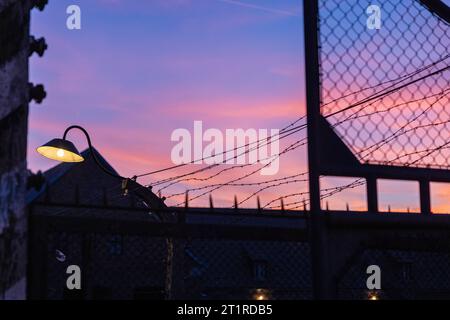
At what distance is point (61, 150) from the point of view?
10.4 m

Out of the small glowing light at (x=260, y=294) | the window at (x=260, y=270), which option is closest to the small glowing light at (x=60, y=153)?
the small glowing light at (x=260, y=294)

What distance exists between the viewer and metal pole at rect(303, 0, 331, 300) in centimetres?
366

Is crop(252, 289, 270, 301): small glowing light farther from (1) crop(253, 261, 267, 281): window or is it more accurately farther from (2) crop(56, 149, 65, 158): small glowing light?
(2) crop(56, 149, 65, 158): small glowing light

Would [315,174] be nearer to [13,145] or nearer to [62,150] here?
[13,145]

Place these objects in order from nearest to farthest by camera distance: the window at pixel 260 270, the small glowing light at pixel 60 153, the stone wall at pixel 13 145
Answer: the stone wall at pixel 13 145 → the small glowing light at pixel 60 153 → the window at pixel 260 270

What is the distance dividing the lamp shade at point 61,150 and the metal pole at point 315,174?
282 inches

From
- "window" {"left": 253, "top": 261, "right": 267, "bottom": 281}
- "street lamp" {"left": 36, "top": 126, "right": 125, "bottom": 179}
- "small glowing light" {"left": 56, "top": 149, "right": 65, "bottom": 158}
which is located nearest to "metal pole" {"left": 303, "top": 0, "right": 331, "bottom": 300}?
"street lamp" {"left": 36, "top": 126, "right": 125, "bottom": 179}

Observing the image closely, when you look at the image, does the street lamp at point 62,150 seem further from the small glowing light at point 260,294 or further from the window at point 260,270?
the window at point 260,270

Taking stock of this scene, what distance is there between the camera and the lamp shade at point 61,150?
10.3 metres

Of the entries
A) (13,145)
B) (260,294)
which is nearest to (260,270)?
(260,294)

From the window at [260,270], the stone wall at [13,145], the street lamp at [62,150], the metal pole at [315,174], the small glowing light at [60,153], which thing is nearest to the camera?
the stone wall at [13,145]

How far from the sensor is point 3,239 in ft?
9.93

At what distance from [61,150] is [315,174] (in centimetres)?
748
